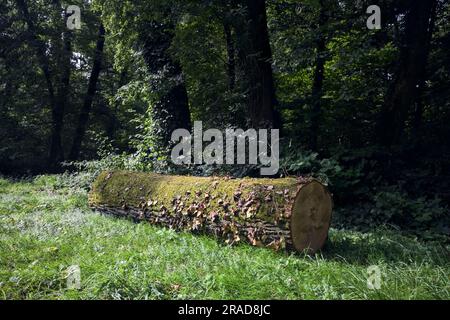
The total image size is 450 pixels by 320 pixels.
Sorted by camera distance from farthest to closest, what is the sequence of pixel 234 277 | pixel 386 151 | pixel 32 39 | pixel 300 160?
pixel 32 39, pixel 386 151, pixel 300 160, pixel 234 277

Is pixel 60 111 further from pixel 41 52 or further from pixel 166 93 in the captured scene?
pixel 166 93

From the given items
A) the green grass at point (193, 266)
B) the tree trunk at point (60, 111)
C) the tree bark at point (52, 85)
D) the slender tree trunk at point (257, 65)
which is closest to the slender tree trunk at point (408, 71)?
the slender tree trunk at point (257, 65)

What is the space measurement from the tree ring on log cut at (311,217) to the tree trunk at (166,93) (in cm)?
638

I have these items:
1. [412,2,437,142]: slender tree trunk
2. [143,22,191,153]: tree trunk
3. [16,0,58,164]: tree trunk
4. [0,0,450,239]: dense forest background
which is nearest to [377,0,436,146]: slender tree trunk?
[0,0,450,239]: dense forest background

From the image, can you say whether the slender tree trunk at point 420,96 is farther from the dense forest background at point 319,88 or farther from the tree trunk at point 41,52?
the tree trunk at point 41,52

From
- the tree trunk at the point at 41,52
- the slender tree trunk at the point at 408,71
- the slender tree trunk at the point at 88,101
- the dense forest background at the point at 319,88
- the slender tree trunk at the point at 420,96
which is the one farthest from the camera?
the slender tree trunk at the point at 88,101

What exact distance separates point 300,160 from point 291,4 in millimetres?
5206

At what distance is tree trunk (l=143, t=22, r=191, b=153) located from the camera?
10.9 metres

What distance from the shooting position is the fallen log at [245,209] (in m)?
4.80

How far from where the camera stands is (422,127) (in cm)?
895

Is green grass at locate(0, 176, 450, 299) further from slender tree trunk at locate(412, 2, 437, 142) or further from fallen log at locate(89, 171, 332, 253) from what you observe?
slender tree trunk at locate(412, 2, 437, 142)
